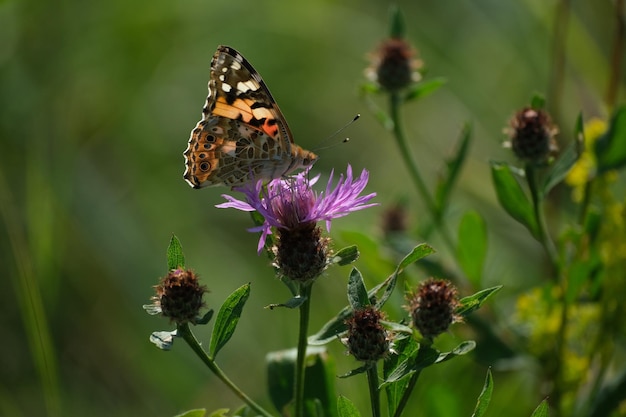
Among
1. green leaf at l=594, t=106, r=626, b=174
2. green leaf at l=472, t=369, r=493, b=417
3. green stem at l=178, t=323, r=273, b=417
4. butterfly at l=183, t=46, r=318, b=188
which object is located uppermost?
butterfly at l=183, t=46, r=318, b=188

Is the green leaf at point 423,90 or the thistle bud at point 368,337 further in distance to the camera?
the green leaf at point 423,90

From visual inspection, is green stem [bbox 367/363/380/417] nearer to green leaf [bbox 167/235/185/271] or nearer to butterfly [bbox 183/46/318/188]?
green leaf [bbox 167/235/185/271]

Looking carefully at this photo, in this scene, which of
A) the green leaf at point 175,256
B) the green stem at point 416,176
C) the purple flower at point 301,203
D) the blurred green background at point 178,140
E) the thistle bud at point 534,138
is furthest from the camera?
the blurred green background at point 178,140

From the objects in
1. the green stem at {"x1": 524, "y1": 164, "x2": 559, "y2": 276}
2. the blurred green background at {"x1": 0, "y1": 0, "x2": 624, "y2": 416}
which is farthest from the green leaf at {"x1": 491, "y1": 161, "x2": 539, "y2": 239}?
the blurred green background at {"x1": 0, "y1": 0, "x2": 624, "y2": 416}

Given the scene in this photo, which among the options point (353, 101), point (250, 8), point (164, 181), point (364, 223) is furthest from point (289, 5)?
point (364, 223)

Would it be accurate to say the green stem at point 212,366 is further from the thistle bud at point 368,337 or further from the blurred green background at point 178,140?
the blurred green background at point 178,140

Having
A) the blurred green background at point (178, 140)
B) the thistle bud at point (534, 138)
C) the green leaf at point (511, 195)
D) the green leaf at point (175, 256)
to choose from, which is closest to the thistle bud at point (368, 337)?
the green leaf at point (175, 256)
